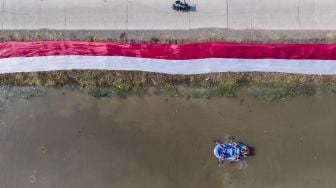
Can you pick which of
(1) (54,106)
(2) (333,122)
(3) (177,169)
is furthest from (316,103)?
(1) (54,106)

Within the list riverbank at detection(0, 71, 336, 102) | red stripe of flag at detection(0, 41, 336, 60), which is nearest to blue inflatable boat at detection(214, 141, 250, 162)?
riverbank at detection(0, 71, 336, 102)

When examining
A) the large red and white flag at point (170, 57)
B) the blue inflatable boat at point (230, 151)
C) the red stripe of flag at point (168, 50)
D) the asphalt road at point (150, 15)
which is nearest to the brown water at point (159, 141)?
the blue inflatable boat at point (230, 151)

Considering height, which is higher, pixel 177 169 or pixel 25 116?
pixel 25 116

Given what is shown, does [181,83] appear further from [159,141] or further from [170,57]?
[159,141]

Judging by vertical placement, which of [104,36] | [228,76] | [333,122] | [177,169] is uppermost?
[104,36]

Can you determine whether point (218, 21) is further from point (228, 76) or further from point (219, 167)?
point (219, 167)

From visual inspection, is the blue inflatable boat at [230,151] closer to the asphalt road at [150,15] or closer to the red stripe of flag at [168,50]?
the red stripe of flag at [168,50]
